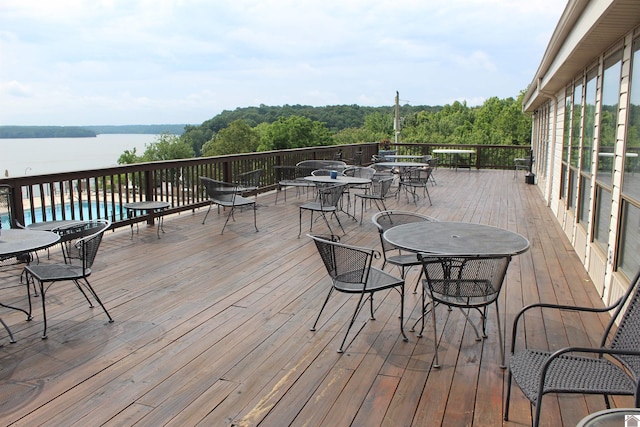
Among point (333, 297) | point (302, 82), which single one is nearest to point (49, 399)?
point (333, 297)

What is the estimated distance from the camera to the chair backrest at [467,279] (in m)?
2.66

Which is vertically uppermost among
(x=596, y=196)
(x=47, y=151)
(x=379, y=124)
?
(x=379, y=124)

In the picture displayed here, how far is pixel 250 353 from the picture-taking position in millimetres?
2889

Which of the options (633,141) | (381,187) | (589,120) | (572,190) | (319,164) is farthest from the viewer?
(319,164)

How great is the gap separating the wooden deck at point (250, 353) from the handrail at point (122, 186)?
0.60 metres

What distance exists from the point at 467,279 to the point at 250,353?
1333mm

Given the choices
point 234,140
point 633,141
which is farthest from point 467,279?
point 234,140

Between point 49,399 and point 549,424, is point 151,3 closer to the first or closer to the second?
point 49,399

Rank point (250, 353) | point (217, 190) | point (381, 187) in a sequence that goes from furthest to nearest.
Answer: point (381, 187) < point (217, 190) < point (250, 353)

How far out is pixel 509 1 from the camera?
9953 millimetres

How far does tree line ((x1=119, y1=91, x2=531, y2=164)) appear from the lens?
42.8 meters

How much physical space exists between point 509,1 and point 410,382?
9666mm

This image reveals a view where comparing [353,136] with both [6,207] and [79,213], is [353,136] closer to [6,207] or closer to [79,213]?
[79,213]

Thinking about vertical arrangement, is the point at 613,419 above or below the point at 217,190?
below
